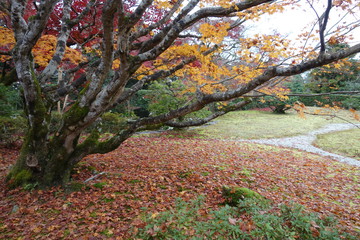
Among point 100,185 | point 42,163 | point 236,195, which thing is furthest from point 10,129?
point 236,195

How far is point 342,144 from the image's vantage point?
35.3 feet

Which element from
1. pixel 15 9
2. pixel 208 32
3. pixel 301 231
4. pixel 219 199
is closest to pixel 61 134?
pixel 15 9

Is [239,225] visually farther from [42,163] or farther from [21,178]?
[21,178]

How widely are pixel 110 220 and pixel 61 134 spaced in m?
1.76

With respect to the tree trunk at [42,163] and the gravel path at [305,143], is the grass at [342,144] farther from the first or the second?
the tree trunk at [42,163]

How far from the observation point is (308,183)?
504 cm

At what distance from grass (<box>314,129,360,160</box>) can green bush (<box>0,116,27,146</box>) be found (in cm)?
1342

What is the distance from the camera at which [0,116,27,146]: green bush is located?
21.0 ft

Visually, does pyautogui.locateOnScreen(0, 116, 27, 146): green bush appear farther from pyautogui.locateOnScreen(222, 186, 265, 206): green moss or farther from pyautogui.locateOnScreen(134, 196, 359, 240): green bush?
pyautogui.locateOnScreen(222, 186, 265, 206): green moss

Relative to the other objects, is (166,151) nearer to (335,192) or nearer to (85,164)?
(85,164)

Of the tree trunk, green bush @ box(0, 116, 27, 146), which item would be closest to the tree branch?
the tree trunk

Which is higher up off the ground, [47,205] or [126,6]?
[126,6]

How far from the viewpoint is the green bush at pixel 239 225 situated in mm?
2391

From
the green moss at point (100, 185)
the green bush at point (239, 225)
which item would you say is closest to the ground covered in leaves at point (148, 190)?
the green moss at point (100, 185)
